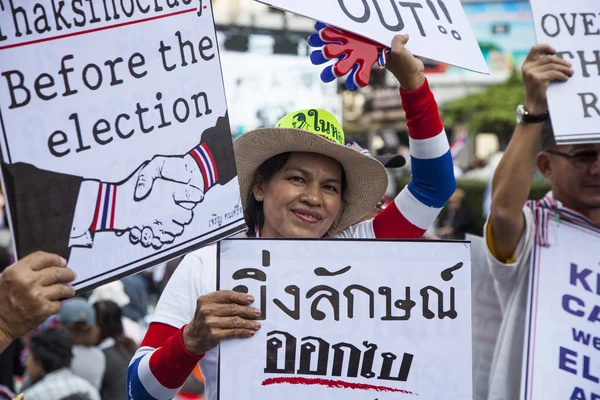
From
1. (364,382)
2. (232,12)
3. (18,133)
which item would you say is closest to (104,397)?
(364,382)

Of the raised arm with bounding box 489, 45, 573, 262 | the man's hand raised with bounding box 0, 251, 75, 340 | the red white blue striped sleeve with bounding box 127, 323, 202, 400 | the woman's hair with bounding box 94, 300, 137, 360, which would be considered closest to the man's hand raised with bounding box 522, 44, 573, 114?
the raised arm with bounding box 489, 45, 573, 262

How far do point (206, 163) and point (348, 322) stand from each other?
0.59 m

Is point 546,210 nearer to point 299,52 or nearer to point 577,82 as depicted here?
point 577,82

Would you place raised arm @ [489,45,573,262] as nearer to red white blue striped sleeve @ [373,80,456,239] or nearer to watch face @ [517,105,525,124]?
watch face @ [517,105,525,124]

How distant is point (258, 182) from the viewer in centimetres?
315

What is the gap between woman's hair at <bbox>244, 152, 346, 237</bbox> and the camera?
10.0 feet

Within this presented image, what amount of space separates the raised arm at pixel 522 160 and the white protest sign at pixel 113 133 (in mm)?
1154

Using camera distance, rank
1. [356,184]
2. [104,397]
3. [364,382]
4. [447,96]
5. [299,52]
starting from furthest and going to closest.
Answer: [447,96], [299,52], [104,397], [356,184], [364,382]

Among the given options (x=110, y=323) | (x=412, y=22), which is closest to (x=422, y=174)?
(x=412, y=22)

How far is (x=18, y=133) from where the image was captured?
6.97 ft

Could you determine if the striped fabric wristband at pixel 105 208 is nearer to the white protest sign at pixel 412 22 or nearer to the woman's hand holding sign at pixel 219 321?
the woman's hand holding sign at pixel 219 321

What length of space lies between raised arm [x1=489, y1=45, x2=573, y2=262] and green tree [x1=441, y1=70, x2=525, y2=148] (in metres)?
25.8

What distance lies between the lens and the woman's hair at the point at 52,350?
459 centimetres

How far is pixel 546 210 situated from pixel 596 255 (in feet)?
0.81
